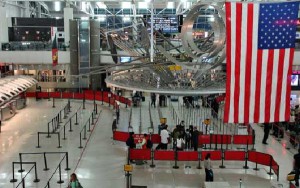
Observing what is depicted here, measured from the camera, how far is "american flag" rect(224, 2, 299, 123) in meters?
9.13

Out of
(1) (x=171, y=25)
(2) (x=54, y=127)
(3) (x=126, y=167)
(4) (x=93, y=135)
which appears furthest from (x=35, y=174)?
(1) (x=171, y=25)

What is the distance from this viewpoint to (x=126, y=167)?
11.0 meters

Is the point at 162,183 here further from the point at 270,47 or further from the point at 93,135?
the point at 93,135

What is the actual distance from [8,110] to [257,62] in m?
18.6

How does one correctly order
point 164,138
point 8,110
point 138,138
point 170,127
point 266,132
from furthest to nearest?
point 8,110
point 170,127
point 266,132
point 138,138
point 164,138

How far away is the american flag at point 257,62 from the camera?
913 centimetres

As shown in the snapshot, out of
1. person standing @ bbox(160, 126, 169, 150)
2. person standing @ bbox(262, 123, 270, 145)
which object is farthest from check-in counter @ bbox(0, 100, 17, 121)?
person standing @ bbox(262, 123, 270, 145)

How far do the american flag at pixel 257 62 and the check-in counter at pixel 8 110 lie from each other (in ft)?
54.9

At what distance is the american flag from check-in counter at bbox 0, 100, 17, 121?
16.7 m

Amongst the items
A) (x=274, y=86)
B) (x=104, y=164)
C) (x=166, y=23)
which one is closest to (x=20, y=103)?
(x=104, y=164)

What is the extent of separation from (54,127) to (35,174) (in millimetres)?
7952

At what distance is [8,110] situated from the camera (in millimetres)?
23875

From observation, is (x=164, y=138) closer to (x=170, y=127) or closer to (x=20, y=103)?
(x=170, y=127)

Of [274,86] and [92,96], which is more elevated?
[274,86]
